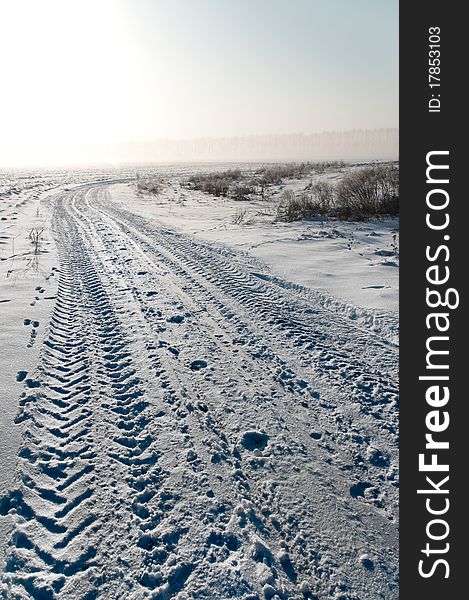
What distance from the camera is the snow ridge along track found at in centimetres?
251

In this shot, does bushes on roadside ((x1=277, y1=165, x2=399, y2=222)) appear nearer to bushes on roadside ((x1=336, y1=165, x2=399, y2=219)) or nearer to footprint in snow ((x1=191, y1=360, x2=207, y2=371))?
bushes on roadside ((x1=336, y1=165, x2=399, y2=219))

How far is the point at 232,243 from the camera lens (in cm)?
1205

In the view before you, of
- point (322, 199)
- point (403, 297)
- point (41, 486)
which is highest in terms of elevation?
point (322, 199)

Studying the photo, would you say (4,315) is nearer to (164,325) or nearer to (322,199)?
(164,325)

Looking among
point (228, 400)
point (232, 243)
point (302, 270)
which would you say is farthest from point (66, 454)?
point (232, 243)

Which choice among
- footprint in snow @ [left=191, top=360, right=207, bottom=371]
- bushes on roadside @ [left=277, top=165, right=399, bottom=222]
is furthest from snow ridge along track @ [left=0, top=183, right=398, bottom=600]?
bushes on roadside @ [left=277, top=165, right=399, bottom=222]

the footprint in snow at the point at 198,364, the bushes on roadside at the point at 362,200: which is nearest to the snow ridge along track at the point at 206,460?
the footprint in snow at the point at 198,364

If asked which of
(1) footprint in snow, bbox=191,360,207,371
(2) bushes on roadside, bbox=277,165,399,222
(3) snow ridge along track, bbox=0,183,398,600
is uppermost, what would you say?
(2) bushes on roadside, bbox=277,165,399,222

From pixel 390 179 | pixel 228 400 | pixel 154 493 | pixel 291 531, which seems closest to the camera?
pixel 291 531

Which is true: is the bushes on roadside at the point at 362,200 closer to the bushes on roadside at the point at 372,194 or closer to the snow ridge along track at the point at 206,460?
the bushes on roadside at the point at 372,194

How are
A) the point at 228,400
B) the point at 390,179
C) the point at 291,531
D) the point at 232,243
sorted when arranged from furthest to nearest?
the point at 390,179 < the point at 232,243 < the point at 228,400 < the point at 291,531

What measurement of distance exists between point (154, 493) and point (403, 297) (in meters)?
2.50

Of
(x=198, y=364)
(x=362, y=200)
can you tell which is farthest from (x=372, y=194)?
(x=198, y=364)

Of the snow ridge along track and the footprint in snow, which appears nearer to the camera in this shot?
the snow ridge along track
